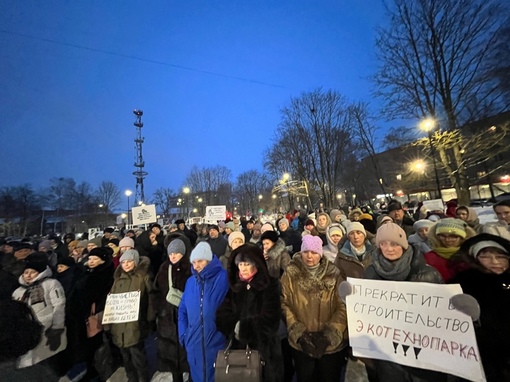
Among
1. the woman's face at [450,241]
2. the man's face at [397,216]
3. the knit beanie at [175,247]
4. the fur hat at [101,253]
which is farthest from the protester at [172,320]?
the man's face at [397,216]

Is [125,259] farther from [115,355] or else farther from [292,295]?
[292,295]

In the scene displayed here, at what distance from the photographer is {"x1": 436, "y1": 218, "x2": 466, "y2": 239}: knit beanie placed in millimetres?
3287

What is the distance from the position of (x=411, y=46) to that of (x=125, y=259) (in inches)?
738

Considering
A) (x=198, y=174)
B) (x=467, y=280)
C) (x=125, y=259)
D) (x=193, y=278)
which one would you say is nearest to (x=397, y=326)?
(x=467, y=280)

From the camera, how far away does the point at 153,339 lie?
17.0 ft

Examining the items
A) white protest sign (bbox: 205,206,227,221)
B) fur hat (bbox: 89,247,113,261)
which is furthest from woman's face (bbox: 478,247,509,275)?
white protest sign (bbox: 205,206,227,221)

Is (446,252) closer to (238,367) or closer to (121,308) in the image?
(238,367)

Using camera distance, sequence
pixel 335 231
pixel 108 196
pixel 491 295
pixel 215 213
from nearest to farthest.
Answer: pixel 491 295 → pixel 335 231 → pixel 215 213 → pixel 108 196

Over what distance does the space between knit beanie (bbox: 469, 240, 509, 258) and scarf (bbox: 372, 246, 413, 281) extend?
596 millimetres

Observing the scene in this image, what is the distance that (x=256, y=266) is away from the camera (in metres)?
2.92

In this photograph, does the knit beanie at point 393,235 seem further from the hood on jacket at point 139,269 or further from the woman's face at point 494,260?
the hood on jacket at point 139,269

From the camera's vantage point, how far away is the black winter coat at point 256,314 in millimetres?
2666

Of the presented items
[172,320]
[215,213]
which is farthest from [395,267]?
[215,213]

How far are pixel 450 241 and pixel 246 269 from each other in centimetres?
271
